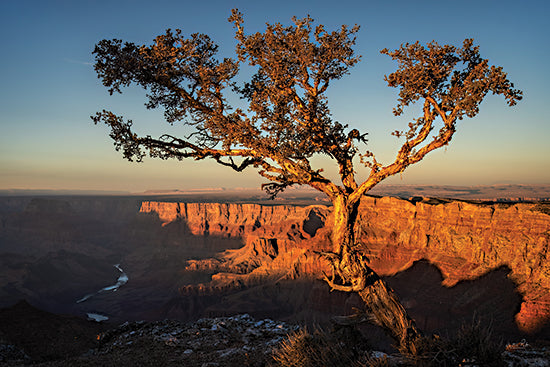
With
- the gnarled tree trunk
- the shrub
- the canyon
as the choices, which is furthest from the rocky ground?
the canyon

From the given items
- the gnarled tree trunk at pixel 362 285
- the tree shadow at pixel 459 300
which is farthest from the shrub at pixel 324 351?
the tree shadow at pixel 459 300

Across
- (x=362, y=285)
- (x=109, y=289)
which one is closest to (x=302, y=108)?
(x=362, y=285)

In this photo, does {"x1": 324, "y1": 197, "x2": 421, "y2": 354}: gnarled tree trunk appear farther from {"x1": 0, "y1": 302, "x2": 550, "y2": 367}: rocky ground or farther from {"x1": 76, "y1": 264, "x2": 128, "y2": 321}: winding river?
{"x1": 76, "y1": 264, "x2": 128, "y2": 321}: winding river

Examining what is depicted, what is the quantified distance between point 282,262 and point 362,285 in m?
70.2

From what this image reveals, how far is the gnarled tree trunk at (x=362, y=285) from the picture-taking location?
7320 mm

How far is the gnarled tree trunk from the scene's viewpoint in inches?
288

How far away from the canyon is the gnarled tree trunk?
55 centimetres

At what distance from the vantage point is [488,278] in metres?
31.9

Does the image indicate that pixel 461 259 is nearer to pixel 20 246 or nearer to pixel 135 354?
pixel 135 354

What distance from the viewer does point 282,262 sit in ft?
250

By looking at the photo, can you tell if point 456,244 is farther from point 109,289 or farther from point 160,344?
point 109,289

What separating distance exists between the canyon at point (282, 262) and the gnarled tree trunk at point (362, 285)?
0.55 m

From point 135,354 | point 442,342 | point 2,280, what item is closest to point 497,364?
point 442,342

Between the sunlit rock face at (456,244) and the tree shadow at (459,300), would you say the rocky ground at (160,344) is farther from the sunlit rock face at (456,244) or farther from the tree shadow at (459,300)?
the tree shadow at (459,300)
